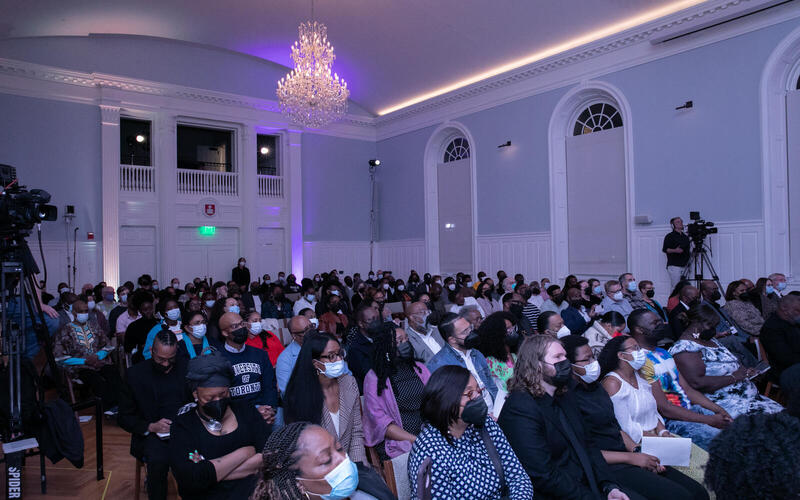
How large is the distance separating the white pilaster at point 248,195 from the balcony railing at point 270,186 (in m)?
0.29

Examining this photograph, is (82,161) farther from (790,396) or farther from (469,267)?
(790,396)

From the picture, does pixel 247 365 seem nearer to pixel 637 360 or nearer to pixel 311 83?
pixel 637 360

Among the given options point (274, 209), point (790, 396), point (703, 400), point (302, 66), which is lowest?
point (703, 400)

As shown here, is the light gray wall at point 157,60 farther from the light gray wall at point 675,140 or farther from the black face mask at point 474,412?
the black face mask at point 474,412

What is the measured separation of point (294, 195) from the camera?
15000mm

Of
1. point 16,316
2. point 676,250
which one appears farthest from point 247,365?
point 676,250

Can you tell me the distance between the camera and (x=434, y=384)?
7.50 feet

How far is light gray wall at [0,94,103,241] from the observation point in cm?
1166

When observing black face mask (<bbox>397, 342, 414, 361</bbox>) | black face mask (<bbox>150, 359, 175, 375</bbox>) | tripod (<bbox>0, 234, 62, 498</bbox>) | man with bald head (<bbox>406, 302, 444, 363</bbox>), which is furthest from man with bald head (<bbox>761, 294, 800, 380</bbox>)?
tripod (<bbox>0, 234, 62, 498</bbox>)

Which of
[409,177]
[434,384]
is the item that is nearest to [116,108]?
[409,177]

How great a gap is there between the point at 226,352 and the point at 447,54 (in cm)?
1063

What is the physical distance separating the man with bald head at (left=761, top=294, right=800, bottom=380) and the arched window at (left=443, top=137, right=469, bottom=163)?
992cm

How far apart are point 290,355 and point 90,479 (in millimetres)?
1681

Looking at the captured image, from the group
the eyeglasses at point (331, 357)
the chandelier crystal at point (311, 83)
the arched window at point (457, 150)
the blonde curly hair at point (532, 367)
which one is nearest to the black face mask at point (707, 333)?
the blonde curly hair at point (532, 367)
